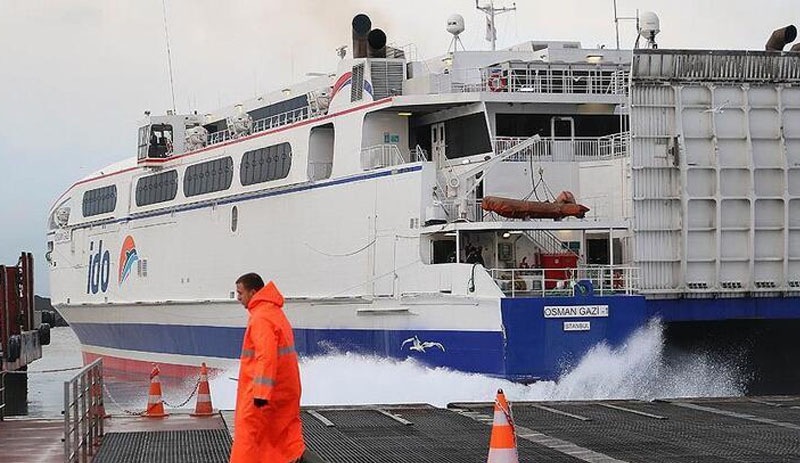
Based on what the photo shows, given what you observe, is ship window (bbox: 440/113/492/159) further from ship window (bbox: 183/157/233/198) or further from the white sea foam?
ship window (bbox: 183/157/233/198)

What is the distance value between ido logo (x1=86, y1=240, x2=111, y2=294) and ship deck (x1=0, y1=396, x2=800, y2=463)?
68.2 ft

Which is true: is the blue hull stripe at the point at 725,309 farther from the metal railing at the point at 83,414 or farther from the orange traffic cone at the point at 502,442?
the orange traffic cone at the point at 502,442

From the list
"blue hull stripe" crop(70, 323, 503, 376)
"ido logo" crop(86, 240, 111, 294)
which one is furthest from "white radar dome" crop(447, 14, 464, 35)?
"ido logo" crop(86, 240, 111, 294)

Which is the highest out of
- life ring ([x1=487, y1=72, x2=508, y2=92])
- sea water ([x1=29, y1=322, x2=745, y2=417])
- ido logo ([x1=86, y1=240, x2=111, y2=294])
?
life ring ([x1=487, y1=72, x2=508, y2=92])

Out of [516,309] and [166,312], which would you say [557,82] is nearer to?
[516,309]

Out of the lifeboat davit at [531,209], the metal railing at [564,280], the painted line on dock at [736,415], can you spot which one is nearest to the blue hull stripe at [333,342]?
the metal railing at [564,280]

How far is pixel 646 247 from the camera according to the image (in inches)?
796

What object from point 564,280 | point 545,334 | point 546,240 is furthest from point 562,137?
point 545,334

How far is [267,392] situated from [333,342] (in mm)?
15846

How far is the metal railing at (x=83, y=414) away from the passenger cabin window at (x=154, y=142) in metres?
20.5

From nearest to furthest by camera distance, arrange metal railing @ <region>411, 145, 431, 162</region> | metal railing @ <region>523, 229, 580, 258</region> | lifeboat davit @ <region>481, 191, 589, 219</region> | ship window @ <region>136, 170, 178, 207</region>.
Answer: lifeboat davit @ <region>481, 191, 589, 219</region>
metal railing @ <region>523, 229, 580, 258</region>
metal railing @ <region>411, 145, 431, 162</region>
ship window @ <region>136, 170, 178, 207</region>

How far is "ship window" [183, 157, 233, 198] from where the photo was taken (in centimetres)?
2944

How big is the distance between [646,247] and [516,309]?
2262mm

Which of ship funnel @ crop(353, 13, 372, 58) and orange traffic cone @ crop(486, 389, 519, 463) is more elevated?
ship funnel @ crop(353, 13, 372, 58)
